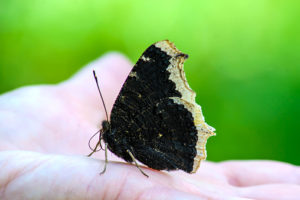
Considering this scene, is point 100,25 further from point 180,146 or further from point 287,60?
point 180,146

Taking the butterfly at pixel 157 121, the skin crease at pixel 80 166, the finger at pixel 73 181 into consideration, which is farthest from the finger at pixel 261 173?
the finger at pixel 73 181

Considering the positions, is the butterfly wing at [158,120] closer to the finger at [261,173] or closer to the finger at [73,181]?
the finger at [73,181]

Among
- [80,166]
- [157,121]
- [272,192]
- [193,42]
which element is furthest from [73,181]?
[193,42]

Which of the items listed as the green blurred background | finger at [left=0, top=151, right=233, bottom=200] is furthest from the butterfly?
the green blurred background

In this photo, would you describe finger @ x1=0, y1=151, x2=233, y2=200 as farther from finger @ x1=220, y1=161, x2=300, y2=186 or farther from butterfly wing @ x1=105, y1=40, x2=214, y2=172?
finger @ x1=220, y1=161, x2=300, y2=186

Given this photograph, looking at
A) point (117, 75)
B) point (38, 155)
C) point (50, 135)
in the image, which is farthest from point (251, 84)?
point (38, 155)

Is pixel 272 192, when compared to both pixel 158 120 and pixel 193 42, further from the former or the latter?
pixel 193 42
